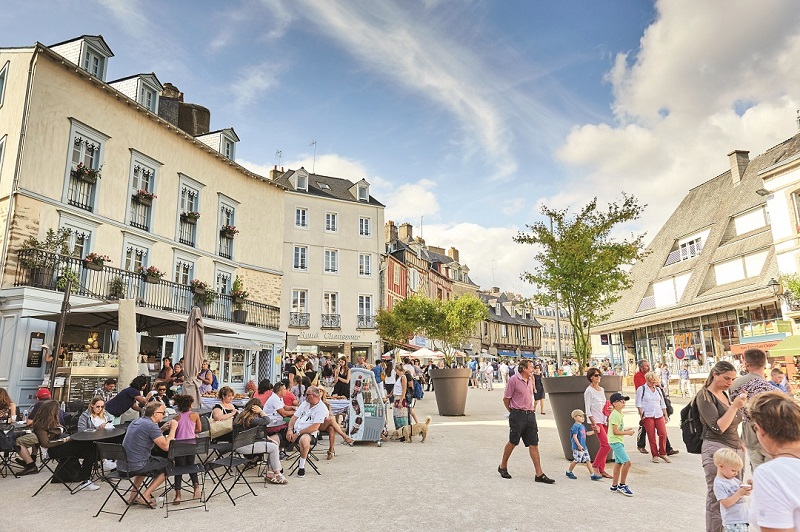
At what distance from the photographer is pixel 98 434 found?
258 inches

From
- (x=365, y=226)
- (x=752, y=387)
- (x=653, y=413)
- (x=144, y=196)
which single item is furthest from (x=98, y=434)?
(x=365, y=226)

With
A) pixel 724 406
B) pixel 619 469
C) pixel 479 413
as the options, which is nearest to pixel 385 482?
pixel 619 469

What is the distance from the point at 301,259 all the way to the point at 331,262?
73.6 inches

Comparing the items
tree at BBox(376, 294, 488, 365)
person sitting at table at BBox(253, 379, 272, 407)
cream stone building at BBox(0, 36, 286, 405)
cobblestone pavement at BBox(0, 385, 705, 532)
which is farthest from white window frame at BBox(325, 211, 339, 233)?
cobblestone pavement at BBox(0, 385, 705, 532)

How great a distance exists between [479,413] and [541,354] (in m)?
62.2

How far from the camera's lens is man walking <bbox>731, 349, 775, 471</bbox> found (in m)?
4.18

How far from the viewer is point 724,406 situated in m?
4.39

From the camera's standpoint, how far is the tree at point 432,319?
30.8 metres

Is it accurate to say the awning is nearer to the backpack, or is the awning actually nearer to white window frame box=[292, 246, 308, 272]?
white window frame box=[292, 246, 308, 272]

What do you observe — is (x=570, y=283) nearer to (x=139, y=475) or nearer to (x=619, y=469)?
(x=619, y=469)

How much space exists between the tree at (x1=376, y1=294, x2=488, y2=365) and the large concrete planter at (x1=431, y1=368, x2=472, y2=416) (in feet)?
49.5

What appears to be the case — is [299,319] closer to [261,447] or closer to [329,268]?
[329,268]

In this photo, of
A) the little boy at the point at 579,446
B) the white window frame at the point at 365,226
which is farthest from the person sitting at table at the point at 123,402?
the white window frame at the point at 365,226

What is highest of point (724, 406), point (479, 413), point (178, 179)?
point (178, 179)
